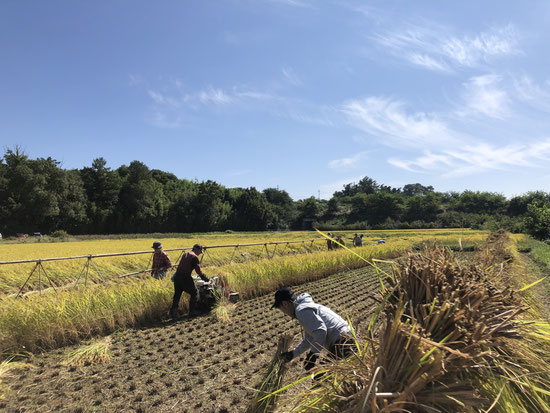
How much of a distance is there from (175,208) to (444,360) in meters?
63.9

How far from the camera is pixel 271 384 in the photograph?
2.24m

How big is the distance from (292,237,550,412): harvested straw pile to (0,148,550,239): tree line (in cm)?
3431

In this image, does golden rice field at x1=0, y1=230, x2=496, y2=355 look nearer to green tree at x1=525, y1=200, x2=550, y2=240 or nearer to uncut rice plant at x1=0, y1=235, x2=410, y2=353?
uncut rice plant at x1=0, y1=235, x2=410, y2=353

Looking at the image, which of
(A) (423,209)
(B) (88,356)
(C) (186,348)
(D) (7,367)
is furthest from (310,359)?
(A) (423,209)

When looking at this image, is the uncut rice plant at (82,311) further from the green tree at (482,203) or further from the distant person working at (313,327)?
the green tree at (482,203)

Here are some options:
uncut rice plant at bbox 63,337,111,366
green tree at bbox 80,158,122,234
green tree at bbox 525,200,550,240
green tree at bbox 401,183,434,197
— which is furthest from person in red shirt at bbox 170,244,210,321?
green tree at bbox 401,183,434,197

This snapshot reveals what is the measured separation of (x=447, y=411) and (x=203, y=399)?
2906mm

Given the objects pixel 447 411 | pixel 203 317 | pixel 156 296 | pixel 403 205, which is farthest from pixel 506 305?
pixel 403 205

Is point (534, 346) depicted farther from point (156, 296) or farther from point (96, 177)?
point (96, 177)

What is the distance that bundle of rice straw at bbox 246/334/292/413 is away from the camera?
2191 mm

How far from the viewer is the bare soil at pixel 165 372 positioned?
3279mm

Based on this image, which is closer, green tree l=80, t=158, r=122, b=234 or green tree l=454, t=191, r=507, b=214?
green tree l=80, t=158, r=122, b=234

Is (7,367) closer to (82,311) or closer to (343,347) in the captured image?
(82,311)

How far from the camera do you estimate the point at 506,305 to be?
1684 millimetres
